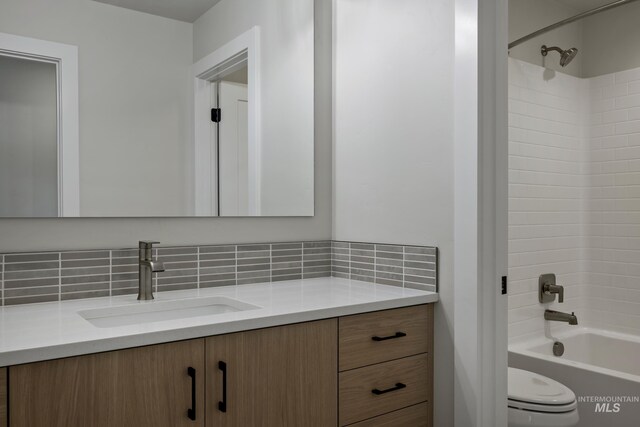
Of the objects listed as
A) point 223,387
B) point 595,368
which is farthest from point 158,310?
point 595,368

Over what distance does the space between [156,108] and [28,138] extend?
406mm

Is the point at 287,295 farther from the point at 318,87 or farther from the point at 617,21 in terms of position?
the point at 617,21

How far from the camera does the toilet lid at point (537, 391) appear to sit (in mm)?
1962

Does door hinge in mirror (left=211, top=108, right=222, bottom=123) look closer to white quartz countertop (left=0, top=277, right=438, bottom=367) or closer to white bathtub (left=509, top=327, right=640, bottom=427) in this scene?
white quartz countertop (left=0, top=277, right=438, bottom=367)

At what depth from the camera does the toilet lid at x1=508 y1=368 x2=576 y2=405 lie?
196 centimetres

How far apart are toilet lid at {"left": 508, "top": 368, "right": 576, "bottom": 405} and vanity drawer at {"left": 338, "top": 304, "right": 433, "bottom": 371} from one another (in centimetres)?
59

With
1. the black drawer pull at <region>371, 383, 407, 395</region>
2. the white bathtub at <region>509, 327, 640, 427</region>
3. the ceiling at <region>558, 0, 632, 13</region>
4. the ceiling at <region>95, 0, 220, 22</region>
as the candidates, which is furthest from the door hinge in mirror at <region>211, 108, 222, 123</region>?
the ceiling at <region>558, 0, 632, 13</region>

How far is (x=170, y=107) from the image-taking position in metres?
1.77

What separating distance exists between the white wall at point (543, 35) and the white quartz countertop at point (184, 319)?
69.5 inches

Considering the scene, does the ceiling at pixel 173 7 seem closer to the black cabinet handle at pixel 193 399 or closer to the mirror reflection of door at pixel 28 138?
the mirror reflection of door at pixel 28 138

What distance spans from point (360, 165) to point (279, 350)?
922mm

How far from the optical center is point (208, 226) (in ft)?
6.12

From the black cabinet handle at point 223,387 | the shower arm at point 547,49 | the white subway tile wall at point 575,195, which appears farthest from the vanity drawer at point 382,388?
the shower arm at point 547,49

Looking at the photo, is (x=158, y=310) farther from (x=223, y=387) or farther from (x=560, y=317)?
(x=560, y=317)
